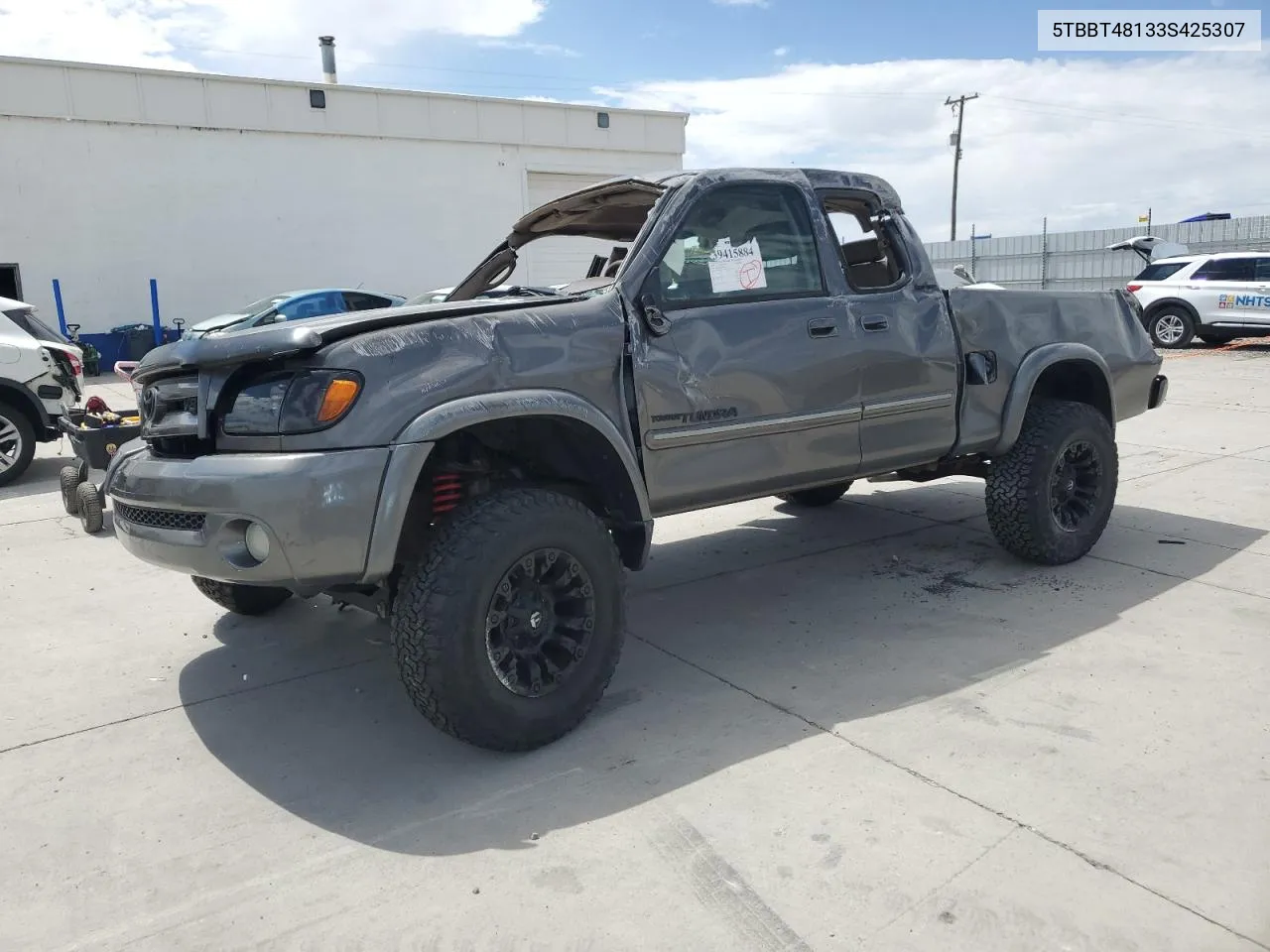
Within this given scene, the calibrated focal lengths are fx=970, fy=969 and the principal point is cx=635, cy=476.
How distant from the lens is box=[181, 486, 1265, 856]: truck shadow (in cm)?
296

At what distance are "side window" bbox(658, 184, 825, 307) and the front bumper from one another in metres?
1.37

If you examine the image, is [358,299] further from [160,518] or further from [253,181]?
[160,518]

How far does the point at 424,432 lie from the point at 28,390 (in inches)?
263

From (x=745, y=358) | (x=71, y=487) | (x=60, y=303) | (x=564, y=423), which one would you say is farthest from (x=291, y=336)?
(x=60, y=303)

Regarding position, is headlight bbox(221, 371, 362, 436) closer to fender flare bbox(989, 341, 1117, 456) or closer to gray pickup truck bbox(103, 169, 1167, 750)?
gray pickup truck bbox(103, 169, 1167, 750)

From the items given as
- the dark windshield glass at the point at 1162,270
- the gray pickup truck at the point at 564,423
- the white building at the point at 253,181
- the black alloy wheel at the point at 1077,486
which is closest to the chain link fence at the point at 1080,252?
the dark windshield glass at the point at 1162,270

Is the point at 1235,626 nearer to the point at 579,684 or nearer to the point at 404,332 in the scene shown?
the point at 579,684

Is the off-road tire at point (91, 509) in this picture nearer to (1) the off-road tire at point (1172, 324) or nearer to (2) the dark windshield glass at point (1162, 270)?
(1) the off-road tire at point (1172, 324)

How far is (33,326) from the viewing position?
8352 millimetres

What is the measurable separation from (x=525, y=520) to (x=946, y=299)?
95.9 inches

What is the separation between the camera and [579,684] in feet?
10.7

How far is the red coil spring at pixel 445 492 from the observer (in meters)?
3.32

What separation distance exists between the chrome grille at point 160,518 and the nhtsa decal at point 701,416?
1535 mm

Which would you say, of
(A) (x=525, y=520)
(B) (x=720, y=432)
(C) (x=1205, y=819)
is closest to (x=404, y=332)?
(A) (x=525, y=520)
